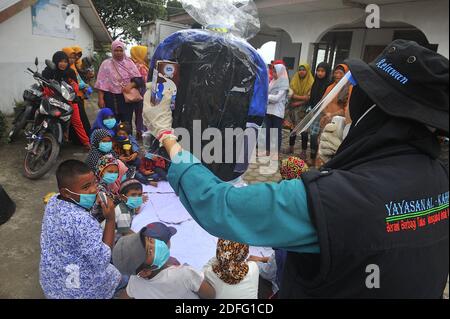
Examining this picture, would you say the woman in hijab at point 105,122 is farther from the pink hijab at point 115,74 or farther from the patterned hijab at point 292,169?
the patterned hijab at point 292,169

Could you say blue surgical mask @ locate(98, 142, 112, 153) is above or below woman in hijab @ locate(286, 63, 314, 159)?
below

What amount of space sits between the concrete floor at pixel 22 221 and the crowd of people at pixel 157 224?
0.43 meters

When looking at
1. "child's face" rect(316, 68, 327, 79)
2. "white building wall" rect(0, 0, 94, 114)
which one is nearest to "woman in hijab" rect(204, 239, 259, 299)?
"child's face" rect(316, 68, 327, 79)

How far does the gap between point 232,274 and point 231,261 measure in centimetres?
7

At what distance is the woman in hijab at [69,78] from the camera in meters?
4.35

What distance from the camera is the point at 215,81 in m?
2.14

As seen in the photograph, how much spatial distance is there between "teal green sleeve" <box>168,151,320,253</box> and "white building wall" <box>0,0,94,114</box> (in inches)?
254

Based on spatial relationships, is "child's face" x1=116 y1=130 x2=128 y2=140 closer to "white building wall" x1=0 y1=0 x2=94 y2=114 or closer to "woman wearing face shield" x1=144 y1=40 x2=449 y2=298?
"woman wearing face shield" x1=144 y1=40 x2=449 y2=298

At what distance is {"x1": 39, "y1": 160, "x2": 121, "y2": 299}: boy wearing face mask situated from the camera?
65.2 inches

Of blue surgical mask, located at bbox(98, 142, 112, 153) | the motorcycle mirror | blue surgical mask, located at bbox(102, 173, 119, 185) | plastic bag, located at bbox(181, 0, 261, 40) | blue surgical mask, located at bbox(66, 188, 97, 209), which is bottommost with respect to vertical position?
blue surgical mask, located at bbox(102, 173, 119, 185)

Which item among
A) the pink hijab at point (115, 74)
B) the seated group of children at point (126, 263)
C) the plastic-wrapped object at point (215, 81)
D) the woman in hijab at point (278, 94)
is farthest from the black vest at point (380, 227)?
the pink hijab at point (115, 74)

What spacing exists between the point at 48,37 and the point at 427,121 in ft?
26.0

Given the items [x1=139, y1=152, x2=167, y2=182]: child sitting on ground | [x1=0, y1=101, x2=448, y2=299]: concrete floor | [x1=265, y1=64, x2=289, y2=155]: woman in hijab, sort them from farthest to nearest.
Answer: [x1=265, y1=64, x2=289, y2=155]: woman in hijab
[x1=139, y1=152, x2=167, y2=182]: child sitting on ground
[x1=0, y1=101, x2=448, y2=299]: concrete floor

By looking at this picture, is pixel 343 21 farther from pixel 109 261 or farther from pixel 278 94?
pixel 109 261
